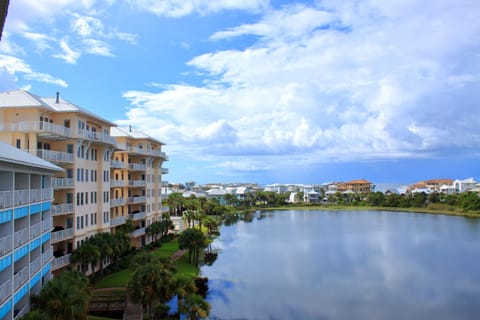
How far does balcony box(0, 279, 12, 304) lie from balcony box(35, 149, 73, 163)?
13092mm

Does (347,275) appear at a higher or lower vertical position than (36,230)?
lower

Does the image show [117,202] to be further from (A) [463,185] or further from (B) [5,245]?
(A) [463,185]

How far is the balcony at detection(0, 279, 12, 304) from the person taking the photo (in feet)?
58.8

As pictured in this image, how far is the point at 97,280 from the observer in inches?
1361

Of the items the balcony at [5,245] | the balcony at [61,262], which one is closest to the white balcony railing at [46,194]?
the balcony at [5,245]

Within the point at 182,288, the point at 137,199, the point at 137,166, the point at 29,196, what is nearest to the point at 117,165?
the point at 137,166

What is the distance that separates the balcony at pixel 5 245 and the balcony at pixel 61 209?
40.8 feet

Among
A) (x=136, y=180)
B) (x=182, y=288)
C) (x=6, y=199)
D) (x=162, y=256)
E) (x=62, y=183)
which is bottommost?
(x=182, y=288)

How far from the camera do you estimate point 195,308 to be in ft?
73.8

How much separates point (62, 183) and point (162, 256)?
33.3ft

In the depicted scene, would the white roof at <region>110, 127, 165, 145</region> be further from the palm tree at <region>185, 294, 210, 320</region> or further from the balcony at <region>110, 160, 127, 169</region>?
the palm tree at <region>185, 294, 210, 320</region>

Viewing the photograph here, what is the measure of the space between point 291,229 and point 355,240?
18.3m

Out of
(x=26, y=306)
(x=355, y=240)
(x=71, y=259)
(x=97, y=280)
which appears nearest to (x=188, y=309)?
(x=26, y=306)

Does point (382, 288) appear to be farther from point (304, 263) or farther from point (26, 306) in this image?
point (26, 306)
